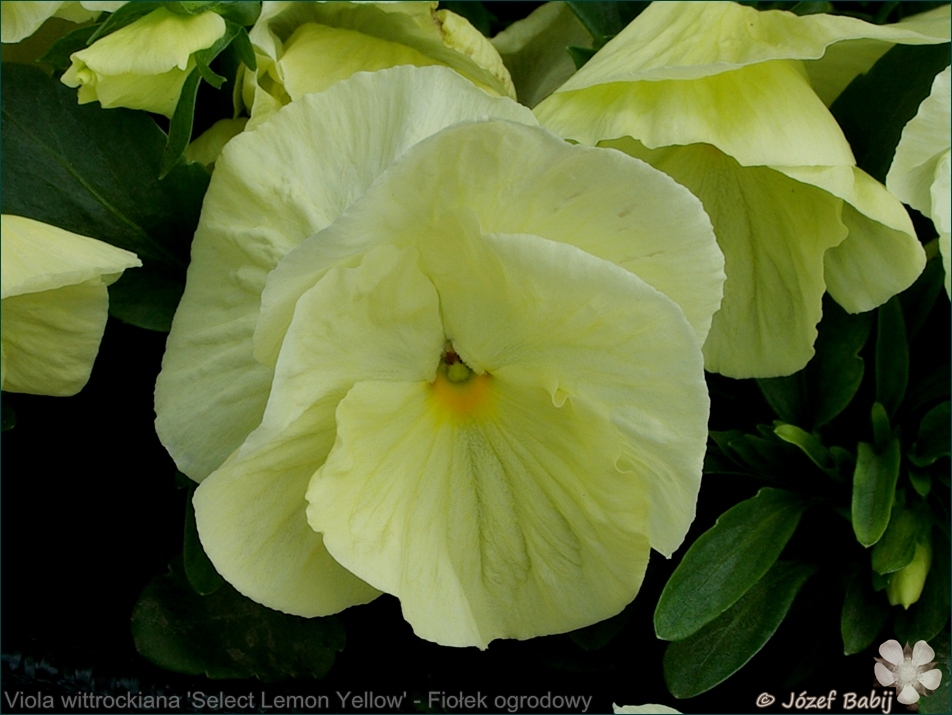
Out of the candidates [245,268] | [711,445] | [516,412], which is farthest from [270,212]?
[711,445]

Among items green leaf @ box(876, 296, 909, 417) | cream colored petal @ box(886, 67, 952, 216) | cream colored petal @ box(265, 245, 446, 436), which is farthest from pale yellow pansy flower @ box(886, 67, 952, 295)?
cream colored petal @ box(265, 245, 446, 436)

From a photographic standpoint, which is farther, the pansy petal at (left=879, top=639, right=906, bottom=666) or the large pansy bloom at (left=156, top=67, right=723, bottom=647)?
the pansy petal at (left=879, top=639, right=906, bottom=666)

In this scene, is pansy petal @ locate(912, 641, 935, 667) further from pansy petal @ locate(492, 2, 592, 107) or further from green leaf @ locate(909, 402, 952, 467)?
pansy petal @ locate(492, 2, 592, 107)

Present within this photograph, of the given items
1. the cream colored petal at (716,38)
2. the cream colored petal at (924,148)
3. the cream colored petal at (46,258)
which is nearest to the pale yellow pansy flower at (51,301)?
the cream colored petal at (46,258)

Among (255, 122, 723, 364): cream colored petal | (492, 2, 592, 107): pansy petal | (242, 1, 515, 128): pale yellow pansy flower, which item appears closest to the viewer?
(255, 122, 723, 364): cream colored petal

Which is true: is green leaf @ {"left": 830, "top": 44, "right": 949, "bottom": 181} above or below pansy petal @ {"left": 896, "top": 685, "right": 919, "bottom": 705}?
above

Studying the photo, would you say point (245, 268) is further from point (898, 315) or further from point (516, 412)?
point (898, 315)

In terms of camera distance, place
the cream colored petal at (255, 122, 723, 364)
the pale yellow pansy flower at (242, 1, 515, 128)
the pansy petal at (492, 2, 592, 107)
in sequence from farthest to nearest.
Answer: the pansy petal at (492, 2, 592, 107) → the pale yellow pansy flower at (242, 1, 515, 128) → the cream colored petal at (255, 122, 723, 364)

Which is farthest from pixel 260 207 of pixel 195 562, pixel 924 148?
pixel 924 148
